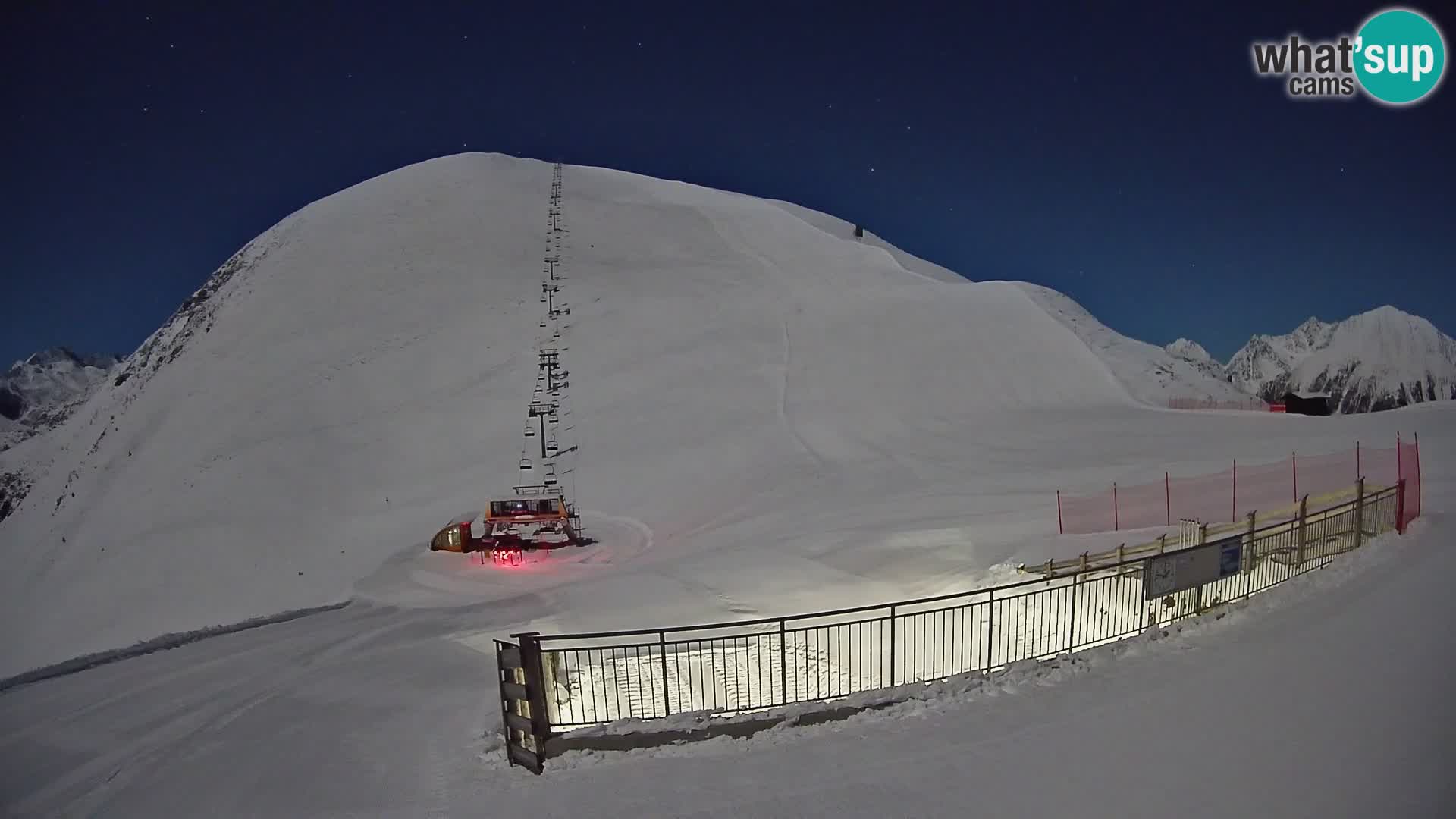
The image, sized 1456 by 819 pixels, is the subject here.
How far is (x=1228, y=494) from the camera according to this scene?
17234 millimetres

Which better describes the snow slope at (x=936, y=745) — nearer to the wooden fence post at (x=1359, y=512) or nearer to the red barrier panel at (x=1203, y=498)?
the wooden fence post at (x=1359, y=512)

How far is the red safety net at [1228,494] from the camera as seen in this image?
16.8m

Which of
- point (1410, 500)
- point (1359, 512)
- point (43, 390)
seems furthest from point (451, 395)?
point (43, 390)

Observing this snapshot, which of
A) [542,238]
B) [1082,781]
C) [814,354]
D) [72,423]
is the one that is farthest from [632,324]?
[1082,781]

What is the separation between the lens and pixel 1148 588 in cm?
905

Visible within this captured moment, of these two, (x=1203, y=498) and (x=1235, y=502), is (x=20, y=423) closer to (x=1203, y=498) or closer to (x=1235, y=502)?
(x=1203, y=498)

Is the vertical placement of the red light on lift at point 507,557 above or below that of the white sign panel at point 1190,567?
below

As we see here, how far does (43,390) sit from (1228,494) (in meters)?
136

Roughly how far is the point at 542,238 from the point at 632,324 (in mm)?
13308

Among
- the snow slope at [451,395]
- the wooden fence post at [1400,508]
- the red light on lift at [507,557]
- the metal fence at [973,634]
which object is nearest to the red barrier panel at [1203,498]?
the metal fence at [973,634]

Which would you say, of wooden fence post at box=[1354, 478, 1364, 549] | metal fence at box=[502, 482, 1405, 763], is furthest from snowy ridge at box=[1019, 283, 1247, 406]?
metal fence at box=[502, 482, 1405, 763]

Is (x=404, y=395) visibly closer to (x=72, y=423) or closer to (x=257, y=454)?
(x=257, y=454)

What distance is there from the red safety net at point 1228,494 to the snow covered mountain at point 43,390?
22682mm

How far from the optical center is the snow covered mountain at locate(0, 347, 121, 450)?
41156 millimetres
